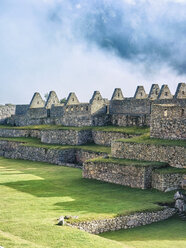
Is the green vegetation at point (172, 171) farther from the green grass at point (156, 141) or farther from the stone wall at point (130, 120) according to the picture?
the stone wall at point (130, 120)

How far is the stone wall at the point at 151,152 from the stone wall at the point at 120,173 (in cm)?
131

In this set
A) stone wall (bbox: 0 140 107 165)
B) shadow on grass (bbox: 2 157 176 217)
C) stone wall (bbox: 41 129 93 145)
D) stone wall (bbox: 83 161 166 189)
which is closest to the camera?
shadow on grass (bbox: 2 157 176 217)

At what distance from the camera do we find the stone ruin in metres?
23.0

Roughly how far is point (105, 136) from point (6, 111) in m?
21.8

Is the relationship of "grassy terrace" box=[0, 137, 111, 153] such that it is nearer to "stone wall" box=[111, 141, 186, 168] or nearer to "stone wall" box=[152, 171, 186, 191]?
"stone wall" box=[111, 141, 186, 168]

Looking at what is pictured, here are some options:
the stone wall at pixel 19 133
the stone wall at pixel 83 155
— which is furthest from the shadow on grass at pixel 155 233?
the stone wall at pixel 19 133

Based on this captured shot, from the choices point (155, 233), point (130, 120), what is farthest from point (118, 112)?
point (155, 233)

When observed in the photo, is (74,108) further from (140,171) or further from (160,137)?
(140,171)

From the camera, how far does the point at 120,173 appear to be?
2173cm

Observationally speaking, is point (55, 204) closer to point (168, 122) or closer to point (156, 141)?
point (156, 141)

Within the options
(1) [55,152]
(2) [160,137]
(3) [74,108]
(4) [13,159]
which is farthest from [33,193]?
(3) [74,108]

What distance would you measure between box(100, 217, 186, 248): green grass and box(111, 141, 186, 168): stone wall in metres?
4.81

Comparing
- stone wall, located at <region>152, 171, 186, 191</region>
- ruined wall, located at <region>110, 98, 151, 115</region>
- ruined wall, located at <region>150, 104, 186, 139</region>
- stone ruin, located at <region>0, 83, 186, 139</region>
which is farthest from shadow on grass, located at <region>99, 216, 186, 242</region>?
ruined wall, located at <region>110, 98, 151, 115</region>

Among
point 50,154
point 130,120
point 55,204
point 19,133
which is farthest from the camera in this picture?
point 19,133
